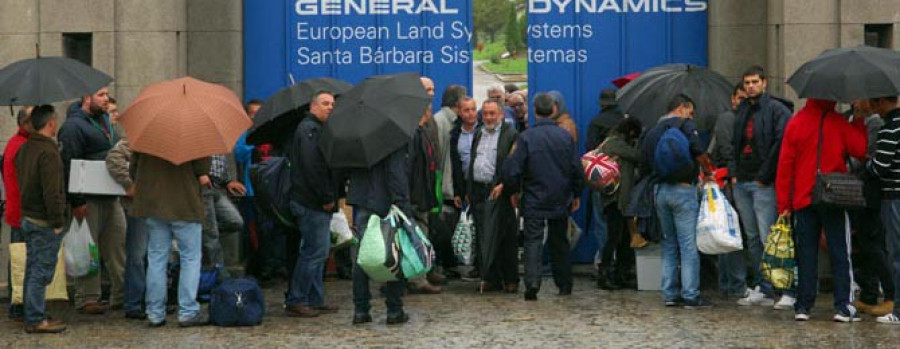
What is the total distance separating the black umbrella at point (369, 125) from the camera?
1223 cm

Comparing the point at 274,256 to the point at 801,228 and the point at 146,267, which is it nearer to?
the point at 146,267

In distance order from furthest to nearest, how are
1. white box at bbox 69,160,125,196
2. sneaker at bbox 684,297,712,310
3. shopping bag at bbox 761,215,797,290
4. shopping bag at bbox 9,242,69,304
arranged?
1. sneaker at bbox 684,297,712,310
2. shopping bag at bbox 9,242,69,304
3. white box at bbox 69,160,125,196
4. shopping bag at bbox 761,215,797,290

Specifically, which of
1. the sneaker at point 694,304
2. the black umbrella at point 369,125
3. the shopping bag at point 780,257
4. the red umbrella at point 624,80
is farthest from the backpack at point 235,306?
the red umbrella at point 624,80

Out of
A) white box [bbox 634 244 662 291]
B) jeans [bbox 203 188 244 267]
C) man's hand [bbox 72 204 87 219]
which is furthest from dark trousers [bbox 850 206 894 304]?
man's hand [bbox 72 204 87 219]

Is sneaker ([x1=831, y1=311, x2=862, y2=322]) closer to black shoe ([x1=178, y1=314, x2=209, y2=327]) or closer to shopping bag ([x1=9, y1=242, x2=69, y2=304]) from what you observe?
black shoe ([x1=178, y1=314, x2=209, y2=327])

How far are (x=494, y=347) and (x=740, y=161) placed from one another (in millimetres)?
3308

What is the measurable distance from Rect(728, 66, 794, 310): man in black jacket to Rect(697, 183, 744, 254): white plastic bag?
27 centimetres

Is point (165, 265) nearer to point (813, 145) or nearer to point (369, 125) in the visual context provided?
point (369, 125)

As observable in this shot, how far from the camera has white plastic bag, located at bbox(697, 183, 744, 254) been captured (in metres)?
13.2

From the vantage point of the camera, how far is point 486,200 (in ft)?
48.2

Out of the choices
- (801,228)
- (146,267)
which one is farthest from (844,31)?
(146,267)

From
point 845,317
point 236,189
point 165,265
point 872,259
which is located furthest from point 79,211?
point 872,259

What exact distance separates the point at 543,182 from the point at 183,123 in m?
3.24

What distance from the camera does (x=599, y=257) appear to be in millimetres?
15250
